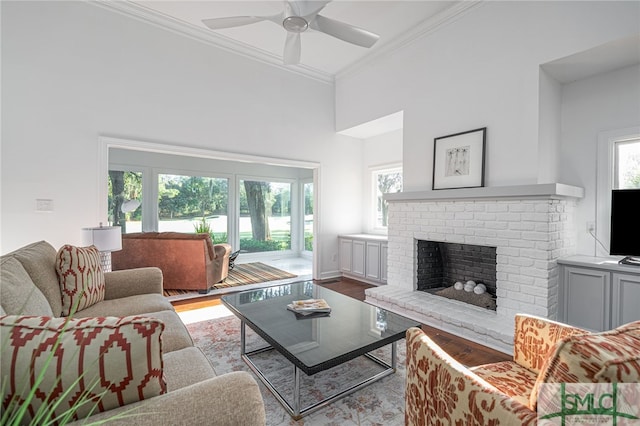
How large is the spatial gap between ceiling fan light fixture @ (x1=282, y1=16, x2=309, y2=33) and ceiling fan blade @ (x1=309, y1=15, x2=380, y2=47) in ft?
0.25

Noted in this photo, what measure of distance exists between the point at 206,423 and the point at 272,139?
4.18 metres

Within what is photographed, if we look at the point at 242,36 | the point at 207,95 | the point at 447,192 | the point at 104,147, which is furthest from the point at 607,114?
the point at 104,147

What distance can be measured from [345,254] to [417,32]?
3471 mm

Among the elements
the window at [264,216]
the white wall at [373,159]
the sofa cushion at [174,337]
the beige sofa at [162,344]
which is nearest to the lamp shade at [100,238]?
the beige sofa at [162,344]

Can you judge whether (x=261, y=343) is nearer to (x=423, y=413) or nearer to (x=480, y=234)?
(x=423, y=413)

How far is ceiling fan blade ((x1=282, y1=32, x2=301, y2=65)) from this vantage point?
2.87 m

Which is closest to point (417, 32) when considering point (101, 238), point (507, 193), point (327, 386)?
point (507, 193)

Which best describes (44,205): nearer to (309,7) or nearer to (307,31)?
(309,7)

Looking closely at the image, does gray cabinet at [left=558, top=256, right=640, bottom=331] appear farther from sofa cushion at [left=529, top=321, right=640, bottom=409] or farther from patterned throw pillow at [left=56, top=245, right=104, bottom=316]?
patterned throw pillow at [left=56, top=245, right=104, bottom=316]

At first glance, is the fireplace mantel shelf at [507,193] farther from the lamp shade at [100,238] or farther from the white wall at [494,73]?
the lamp shade at [100,238]

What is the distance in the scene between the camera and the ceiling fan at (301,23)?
2.39 meters

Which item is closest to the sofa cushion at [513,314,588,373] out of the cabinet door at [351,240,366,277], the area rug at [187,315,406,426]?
the area rug at [187,315,406,426]

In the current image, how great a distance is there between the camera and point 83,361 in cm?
77

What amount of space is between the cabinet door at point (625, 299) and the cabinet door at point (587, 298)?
4 cm
